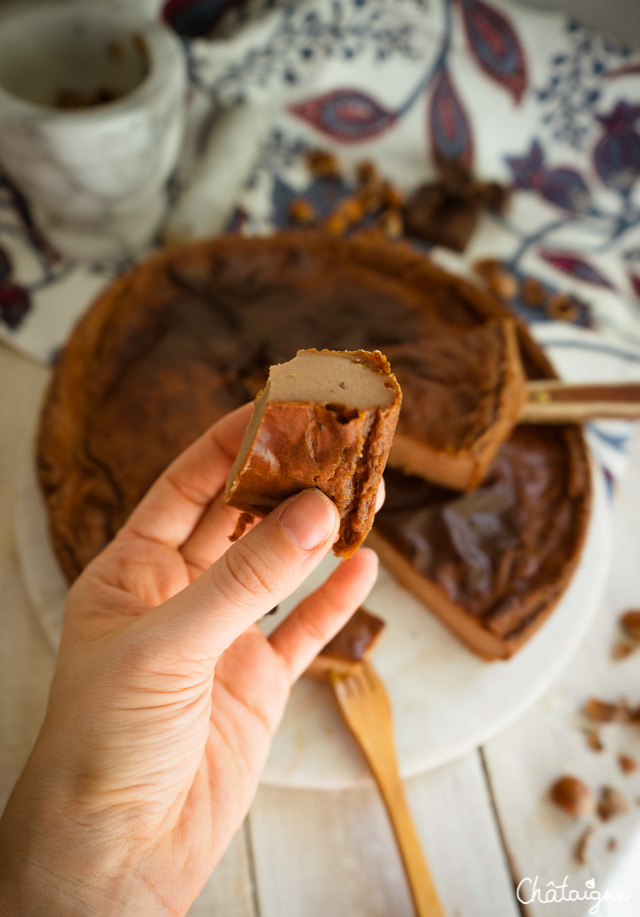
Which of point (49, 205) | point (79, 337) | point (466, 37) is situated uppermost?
point (466, 37)

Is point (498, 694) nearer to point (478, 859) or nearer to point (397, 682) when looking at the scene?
point (397, 682)

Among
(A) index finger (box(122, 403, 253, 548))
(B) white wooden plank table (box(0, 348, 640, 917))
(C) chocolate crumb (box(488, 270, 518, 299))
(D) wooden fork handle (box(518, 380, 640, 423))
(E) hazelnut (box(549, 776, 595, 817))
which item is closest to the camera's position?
(A) index finger (box(122, 403, 253, 548))

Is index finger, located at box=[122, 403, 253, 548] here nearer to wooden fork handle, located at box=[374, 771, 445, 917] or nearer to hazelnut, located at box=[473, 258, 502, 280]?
wooden fork handle, located at box=[374, 771, 445, 917]

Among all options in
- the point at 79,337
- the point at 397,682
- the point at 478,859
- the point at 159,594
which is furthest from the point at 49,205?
the point at 478,859

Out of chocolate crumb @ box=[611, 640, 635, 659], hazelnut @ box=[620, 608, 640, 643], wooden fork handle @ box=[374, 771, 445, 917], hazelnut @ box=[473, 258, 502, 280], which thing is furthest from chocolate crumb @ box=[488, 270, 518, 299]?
wooden fork handle @ box=[374, 771, 445, 917]

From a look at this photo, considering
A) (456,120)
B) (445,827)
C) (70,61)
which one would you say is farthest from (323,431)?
(456,120)

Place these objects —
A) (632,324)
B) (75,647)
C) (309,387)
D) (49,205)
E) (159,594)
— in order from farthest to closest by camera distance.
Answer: (632,324) → (49,205) → (159,594) → (75,647) → (309,387)

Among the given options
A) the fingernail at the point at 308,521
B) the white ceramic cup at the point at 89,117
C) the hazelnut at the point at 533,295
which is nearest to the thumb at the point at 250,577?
the fingernail at the point at 308,521
